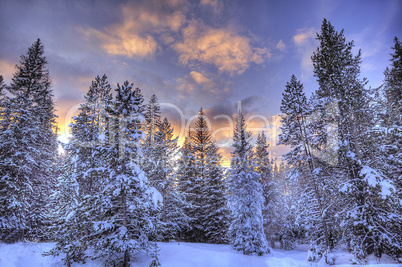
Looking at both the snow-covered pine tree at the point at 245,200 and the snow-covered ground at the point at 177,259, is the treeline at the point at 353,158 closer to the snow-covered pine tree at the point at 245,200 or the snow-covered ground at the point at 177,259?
the snow-covered ground at the point at 177,259

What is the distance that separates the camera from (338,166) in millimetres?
12617

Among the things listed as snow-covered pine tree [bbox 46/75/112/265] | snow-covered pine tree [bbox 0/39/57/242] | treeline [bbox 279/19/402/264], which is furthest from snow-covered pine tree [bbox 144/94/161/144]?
treeline [bbox 279/19/402/264]

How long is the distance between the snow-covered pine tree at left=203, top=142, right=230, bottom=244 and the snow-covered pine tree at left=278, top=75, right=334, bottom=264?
8.96m

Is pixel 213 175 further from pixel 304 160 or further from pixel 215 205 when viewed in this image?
pixel 304 160

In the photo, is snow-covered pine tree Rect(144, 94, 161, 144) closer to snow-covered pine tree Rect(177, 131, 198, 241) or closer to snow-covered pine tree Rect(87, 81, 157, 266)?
snow-covered pine tree Rect(177, 131, 198, 241)

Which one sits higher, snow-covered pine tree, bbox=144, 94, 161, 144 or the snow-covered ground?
snow-covered pine tree, bbox=144, 94, 161, 144

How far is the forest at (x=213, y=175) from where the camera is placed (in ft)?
35.5

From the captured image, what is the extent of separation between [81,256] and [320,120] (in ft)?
64.1

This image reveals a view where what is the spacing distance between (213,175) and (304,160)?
11.0m

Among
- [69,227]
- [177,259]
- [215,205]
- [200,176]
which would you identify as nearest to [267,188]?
[215,205]

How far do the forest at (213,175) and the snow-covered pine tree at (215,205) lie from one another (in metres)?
0.16

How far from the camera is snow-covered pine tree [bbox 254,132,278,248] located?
77.0ft

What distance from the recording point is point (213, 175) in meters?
24.1

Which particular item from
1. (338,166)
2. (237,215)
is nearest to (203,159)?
(237,215)
